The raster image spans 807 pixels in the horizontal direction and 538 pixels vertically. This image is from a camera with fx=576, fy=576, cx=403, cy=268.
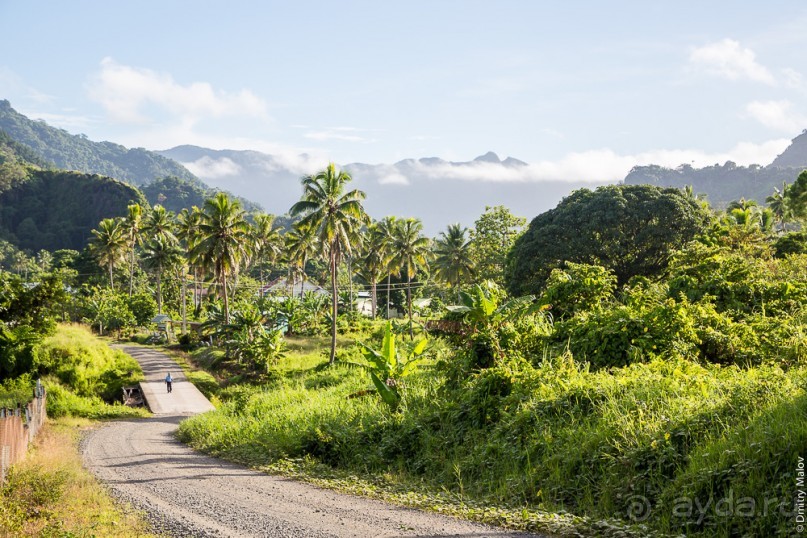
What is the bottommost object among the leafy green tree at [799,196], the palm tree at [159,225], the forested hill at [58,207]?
the leafy green tree at [799,196]

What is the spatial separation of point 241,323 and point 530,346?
2930 centimetres

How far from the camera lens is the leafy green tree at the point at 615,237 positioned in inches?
1428

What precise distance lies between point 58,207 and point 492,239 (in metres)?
141

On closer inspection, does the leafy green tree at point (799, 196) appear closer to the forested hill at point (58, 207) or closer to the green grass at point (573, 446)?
the green grass at point (573, 446)

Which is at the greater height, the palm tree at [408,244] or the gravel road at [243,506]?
the palm tree at [408,244]

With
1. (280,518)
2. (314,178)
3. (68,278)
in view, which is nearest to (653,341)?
(280,518)

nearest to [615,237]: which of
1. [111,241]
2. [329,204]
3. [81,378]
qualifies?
[329,204]

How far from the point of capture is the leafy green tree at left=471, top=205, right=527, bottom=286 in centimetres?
5494

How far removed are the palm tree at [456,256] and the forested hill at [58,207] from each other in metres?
114

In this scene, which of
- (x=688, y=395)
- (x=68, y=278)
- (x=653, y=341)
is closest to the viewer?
(x=688, y=395)

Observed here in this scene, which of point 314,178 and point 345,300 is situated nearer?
point 314,178

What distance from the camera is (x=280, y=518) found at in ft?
30.1

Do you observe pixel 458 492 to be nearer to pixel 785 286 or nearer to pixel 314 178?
pixel 785 286

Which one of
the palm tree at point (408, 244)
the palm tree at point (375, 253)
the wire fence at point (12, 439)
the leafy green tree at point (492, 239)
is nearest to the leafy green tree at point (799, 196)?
the leafy green tree at point (492, 239)
